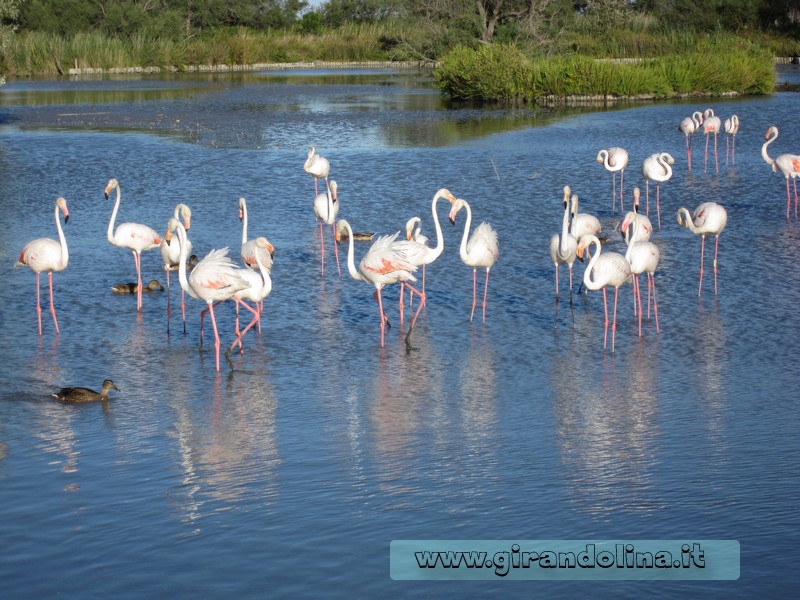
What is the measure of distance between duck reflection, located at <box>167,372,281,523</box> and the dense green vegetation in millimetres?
20444

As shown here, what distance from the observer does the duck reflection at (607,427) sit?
21.0 feet

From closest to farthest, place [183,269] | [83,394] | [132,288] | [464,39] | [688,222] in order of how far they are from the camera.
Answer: [83,394] → [183,269] → [132,288] → [688,222] → [464,39]

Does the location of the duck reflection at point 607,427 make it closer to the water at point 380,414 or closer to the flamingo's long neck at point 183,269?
the water at point 380,414

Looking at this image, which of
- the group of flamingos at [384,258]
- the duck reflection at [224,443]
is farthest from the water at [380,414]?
the group of flamingos at [384,258]

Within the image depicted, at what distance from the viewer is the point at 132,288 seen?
37.8 feet

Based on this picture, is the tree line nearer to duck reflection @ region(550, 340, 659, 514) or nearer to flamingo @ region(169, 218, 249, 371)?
flamingo @ region(169, 218, 249, 371)

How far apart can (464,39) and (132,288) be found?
35053 mm

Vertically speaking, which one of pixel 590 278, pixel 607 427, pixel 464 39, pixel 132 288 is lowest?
pixel 607 427

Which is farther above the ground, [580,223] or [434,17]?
[434,17]

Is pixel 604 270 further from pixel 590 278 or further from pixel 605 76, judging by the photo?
pixel 605 76

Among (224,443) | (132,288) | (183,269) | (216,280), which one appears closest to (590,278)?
(216,280)

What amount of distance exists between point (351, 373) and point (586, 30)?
42437mm

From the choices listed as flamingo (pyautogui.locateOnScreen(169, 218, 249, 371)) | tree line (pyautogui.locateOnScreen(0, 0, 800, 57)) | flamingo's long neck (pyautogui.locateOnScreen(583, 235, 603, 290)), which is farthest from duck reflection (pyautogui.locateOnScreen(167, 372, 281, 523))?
tree line (pyautogui.locateOnScreen(0, 0, 800, 57))

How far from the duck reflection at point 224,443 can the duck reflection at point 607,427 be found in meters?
1.83
